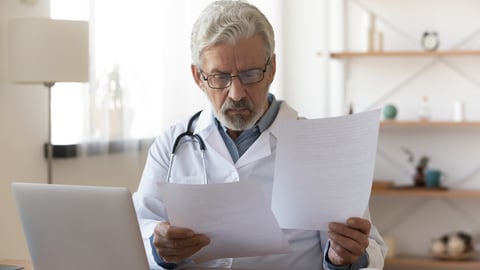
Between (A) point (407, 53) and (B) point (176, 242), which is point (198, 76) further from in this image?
(A) point (407, 53)

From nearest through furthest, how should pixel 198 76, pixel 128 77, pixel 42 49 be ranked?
pixel 198 76, pixel 42 49, pixel 128 77

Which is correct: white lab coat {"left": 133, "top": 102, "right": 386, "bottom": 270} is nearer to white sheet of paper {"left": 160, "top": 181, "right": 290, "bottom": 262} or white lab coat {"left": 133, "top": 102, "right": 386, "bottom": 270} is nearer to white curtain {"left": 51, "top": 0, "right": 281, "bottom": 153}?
white sheet of paper {"left": 160, "top": 181, "right": 290, "bottom": 262}

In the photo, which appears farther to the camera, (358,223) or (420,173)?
(420,173)

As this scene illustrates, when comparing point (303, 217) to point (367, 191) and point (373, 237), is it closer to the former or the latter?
point (367, 191)

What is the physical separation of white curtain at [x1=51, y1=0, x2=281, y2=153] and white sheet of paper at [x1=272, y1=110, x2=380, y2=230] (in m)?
1.84

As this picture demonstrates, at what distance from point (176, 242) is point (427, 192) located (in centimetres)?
294

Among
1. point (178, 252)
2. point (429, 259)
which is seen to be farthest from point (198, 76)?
point (429, 259)

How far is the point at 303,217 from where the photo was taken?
1.70 m

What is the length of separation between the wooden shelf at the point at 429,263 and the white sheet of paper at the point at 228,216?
2.86 meters

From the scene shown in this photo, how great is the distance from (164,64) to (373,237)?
85.2 inches

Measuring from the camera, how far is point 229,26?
6.42ft

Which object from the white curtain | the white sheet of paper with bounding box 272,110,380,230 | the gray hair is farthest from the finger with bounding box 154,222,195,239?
the white curtain

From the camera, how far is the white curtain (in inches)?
131

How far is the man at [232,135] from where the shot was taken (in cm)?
195
